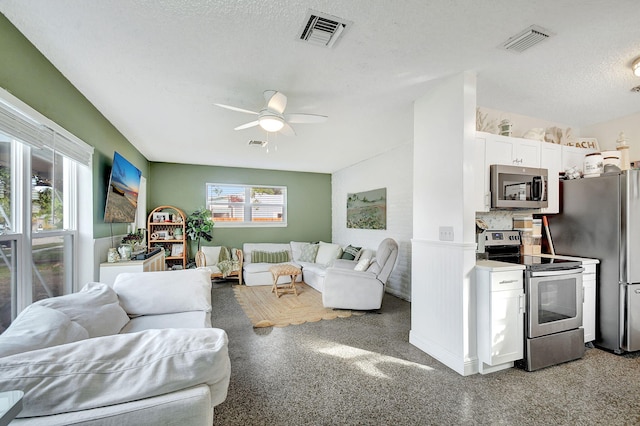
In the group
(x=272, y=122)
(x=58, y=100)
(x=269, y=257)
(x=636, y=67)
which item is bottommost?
(x=269, y=257)

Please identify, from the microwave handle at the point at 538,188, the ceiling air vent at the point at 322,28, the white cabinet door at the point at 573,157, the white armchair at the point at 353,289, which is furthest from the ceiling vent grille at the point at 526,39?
the white armchair at the point at 353,289

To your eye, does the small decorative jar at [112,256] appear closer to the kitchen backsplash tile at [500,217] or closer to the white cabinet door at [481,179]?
the white cabinet door at [481,179]

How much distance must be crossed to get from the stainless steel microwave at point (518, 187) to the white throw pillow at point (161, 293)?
2778mm

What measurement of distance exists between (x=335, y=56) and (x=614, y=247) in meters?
3.11

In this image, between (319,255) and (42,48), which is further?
(319,255)

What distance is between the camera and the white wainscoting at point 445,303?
7.97ft

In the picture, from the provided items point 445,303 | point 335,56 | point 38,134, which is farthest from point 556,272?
point 38,134

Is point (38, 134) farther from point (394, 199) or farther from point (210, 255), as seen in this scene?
point (394, 199)

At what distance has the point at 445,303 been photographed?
2.60 meters

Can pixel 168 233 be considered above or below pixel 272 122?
below

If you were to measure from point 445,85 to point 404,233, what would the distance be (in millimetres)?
2664

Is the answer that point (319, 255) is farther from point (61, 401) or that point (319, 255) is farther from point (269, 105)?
point (61, 401)

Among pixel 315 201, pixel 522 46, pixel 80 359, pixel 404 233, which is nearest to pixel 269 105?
pixel 522 46

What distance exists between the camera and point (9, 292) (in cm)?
201
